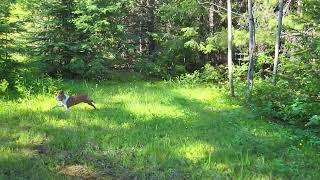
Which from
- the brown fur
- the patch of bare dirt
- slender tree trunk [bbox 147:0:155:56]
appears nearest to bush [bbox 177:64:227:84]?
slender tree trunk [bbox 147:0:155:56]

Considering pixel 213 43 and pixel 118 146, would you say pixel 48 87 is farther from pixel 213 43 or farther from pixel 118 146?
pixel 213 43

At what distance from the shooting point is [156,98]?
17.1 meters

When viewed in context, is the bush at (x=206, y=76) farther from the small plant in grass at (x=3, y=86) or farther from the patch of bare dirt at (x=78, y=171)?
the patch of bare dirt at (x=78, y=171)

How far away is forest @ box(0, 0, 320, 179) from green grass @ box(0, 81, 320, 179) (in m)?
0.03

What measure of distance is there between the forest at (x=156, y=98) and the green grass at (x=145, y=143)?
0.03m

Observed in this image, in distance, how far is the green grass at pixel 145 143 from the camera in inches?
347

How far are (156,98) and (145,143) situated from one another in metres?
6.41

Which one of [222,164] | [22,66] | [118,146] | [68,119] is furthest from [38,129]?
[22,66]

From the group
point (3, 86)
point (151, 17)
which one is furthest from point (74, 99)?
point (151, 17)

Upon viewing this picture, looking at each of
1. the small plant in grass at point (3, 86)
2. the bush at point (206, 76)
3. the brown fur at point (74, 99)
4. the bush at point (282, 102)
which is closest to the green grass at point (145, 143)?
the brown fur at point (74, 99)

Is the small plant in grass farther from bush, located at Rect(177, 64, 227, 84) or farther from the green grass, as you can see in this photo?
bush, located at Rect(177, 64, 227, 84)

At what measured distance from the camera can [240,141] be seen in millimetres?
10703

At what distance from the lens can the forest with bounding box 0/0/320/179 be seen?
9.37 meters

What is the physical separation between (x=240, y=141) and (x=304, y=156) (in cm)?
153
